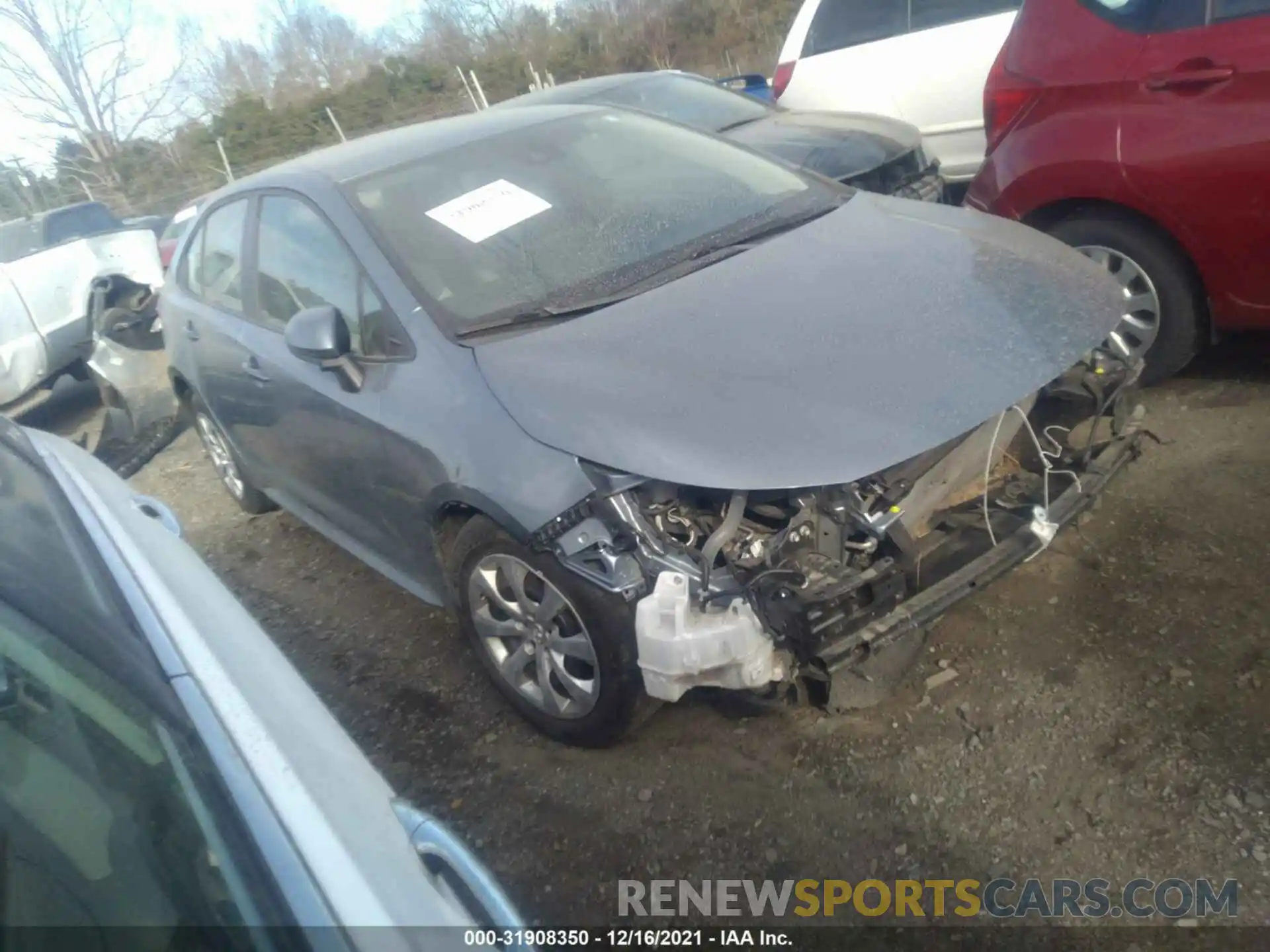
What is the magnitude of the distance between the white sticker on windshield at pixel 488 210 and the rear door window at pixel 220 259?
116 cm

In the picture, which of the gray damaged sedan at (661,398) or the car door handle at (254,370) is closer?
the gray damaged sedan at (661,398)

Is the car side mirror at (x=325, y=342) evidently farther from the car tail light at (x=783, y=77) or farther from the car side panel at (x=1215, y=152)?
the car tail light at (x=783, y=77)

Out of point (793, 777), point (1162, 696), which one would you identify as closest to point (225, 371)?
point (793, 777)

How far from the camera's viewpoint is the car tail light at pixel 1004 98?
152 inches

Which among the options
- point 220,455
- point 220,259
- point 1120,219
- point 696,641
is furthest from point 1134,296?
point 220,455

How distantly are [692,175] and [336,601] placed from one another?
7.45 ft

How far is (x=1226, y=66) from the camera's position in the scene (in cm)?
325

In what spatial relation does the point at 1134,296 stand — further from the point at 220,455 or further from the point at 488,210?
the point at 220,455

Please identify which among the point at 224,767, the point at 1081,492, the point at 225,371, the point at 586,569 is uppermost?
the point at 224,767

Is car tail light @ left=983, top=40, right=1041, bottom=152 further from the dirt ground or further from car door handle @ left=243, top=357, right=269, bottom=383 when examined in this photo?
car door handle @ left=243, top=357, right=269, bottom=383

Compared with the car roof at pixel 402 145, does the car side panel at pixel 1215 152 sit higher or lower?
lower

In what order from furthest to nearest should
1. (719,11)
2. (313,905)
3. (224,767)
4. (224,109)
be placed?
1. (224,109)
2. (719,11)
3. (224,767)
4. (313,905)

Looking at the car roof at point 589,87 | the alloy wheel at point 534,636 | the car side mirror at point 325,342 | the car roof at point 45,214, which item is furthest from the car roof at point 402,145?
the car roof at point 45,214

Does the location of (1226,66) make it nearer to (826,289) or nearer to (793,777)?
(826,289)
